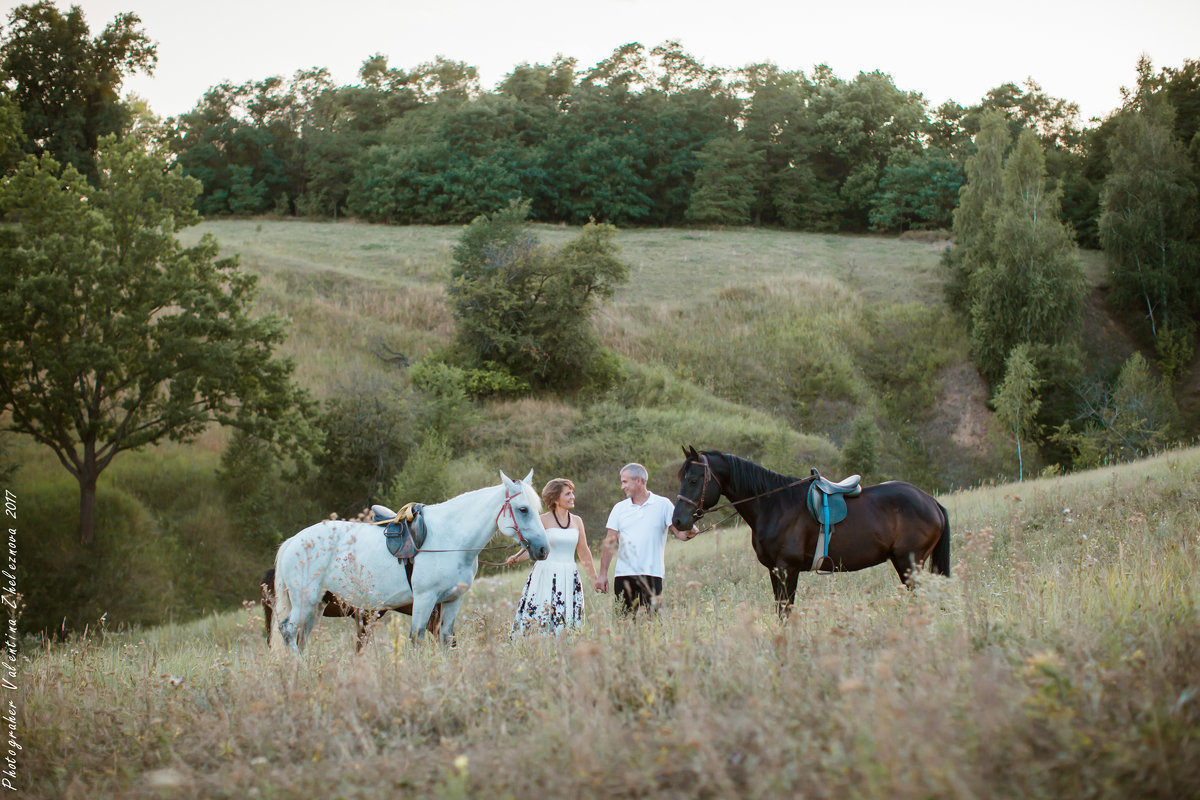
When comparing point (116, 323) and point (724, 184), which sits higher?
point (724, 184)

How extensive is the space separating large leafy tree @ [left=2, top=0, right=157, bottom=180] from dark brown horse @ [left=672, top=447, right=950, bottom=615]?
40.3 metres

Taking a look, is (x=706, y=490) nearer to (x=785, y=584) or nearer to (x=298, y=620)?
(x=785, y=584)

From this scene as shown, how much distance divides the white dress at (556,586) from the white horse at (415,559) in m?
0.32

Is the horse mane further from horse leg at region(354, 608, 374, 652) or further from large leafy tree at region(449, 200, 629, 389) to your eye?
large leafy tree at region(449, 200, 629, 389)

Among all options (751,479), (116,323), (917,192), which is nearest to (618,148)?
(917,192)

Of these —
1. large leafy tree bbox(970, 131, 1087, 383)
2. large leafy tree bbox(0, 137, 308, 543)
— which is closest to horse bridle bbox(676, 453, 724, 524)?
large leafy tree bbox(0, 137, 308, 543)

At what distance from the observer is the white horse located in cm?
755

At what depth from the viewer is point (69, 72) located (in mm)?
43594

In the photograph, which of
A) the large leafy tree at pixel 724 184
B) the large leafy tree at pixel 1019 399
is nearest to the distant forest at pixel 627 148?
Answer: the large leafy tree at pixel 724 184

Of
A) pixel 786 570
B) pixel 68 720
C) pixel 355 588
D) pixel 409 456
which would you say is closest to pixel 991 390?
pixel 409 456

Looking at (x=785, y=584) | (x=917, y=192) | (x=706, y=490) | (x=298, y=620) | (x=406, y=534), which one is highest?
(x=917, y=192)

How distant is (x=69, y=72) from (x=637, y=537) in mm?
49743

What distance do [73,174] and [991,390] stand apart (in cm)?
3714

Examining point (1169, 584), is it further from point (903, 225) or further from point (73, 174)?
point (903, 225)
